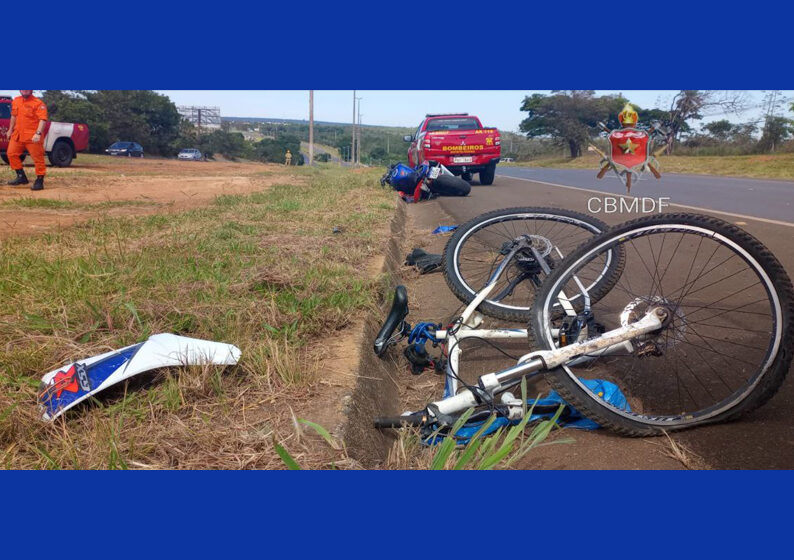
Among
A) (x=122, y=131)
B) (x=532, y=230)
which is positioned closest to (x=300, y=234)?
(x=532, y=230)

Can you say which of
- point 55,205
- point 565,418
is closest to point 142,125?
point 55,205

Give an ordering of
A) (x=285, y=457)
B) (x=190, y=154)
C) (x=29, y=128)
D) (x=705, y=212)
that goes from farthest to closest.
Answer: (x=190, y=154) → (x=29, y=128) → (x=705, y=212) → (x=285, y=457)

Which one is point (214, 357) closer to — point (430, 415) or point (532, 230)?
point (430, 415)

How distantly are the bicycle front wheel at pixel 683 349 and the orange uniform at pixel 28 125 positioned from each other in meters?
10.5

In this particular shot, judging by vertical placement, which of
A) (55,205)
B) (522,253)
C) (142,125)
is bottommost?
(522,253)

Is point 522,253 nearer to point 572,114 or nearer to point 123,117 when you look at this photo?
point 572,114

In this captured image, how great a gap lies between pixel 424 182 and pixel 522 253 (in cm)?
640

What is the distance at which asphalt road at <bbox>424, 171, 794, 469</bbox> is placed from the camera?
208 centimetres

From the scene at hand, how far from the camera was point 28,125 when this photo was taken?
33.8 ft

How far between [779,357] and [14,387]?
2.92 m

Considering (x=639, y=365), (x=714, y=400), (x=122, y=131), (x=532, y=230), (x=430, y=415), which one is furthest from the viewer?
(x=122, y=131)

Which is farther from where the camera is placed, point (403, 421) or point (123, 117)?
point (123, 117)

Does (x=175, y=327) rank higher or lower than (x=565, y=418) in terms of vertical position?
higher

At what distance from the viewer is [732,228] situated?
2.05 metres
